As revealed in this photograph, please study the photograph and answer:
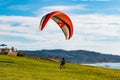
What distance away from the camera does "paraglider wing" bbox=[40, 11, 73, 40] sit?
40.0 meters

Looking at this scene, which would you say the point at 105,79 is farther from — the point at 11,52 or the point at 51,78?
the point at 11,52

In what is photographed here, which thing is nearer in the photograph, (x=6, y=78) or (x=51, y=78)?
(x=6, y=78)

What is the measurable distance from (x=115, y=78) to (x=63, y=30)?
10.6 metres

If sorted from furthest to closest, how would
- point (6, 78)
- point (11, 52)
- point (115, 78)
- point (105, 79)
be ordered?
point (11, 52) < point (115, 78) < point (105, 79) < point (6, 78)

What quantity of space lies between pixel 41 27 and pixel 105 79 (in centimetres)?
1183

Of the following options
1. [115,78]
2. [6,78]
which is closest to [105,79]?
[115,78]

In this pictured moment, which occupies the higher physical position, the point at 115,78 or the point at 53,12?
the point at 53,12

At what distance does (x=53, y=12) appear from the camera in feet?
135

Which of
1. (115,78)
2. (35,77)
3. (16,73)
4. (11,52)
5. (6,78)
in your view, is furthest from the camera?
(11,52)

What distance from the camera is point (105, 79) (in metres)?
46.2

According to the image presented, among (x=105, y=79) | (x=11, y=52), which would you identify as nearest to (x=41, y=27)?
(x=105, y=79)

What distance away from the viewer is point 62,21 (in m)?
43.7

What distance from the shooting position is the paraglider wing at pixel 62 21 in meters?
40.0

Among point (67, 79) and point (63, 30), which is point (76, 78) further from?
point (63, 30)
